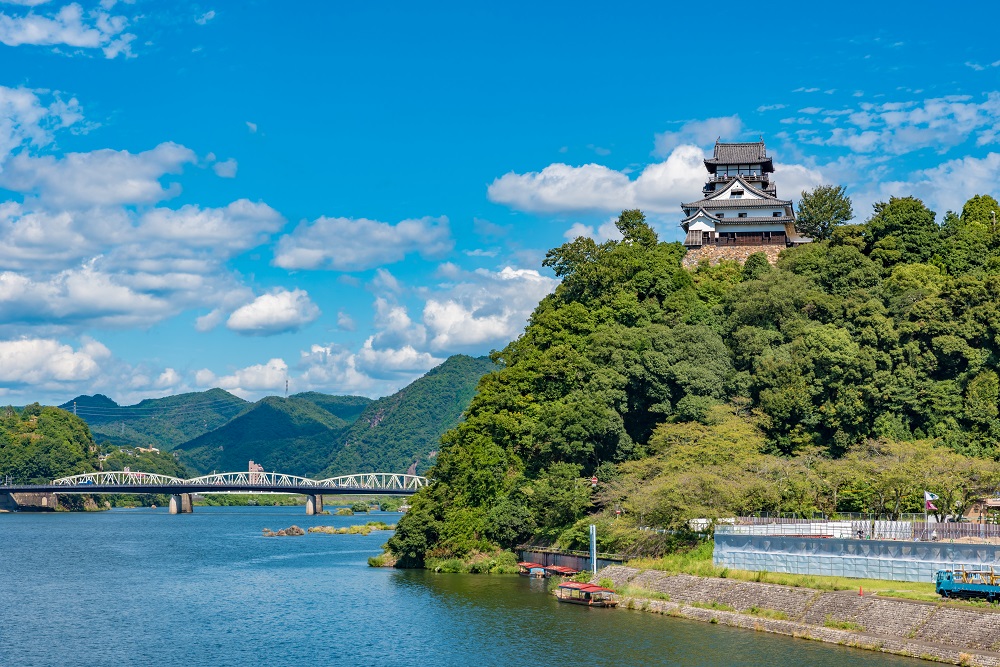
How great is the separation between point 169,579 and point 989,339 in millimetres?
59528

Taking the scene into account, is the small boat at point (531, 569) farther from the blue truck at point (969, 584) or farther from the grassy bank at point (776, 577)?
the blue truck at point (969, 584)

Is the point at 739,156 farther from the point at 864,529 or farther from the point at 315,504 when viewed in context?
the point at 315,504

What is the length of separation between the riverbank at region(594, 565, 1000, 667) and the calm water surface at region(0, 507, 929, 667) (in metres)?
0.80

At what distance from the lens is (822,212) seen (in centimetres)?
9800

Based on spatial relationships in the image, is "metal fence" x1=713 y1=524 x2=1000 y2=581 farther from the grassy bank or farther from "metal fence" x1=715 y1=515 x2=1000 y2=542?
"metal fence" x1=715 y1=515 x2=1000 y2=542

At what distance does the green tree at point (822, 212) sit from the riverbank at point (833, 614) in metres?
55.1

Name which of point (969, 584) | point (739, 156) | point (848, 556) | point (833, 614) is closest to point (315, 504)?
point (739, 156)

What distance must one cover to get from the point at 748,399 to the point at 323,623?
3546cm

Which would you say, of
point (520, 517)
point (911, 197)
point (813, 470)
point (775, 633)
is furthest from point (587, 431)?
point (911, 197)

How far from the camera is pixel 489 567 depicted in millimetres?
70438

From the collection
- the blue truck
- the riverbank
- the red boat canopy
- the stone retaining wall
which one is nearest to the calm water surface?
the riverbank

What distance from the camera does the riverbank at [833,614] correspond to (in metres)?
35.5

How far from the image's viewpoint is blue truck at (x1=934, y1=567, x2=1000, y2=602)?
3716 centimetres

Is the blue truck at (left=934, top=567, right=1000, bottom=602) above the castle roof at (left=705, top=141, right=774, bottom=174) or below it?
below
